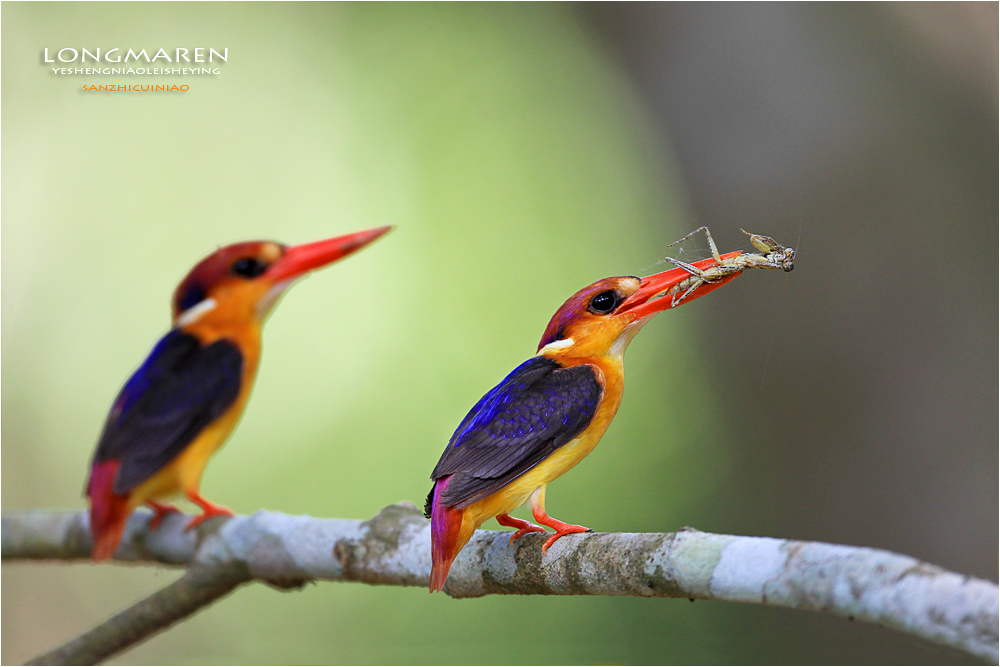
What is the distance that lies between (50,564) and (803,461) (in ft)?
6.49

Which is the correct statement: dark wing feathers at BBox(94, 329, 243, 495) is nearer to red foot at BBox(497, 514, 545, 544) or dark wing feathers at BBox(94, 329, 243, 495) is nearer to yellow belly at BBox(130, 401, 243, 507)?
yellow belly at BBox(130, 401, 243, 507)

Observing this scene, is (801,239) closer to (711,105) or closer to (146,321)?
(711,105)

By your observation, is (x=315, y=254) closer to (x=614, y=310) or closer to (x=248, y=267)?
(x=248, y=267)

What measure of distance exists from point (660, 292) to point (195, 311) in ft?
3.44

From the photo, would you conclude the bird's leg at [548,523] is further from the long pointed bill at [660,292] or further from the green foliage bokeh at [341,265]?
the green foliage bokeh at [341,265]

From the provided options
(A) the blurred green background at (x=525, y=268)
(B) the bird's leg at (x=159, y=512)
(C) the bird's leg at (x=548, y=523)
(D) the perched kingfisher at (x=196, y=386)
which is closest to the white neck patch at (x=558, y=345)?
(C) the bird's leg at (x=548, y=523)

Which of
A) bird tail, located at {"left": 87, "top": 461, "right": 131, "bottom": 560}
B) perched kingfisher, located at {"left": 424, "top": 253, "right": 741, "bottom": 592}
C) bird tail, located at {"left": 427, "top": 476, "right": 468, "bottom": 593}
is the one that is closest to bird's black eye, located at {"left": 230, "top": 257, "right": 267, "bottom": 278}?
bird tail, located at {"left": 87, "top": 461, "right": 131, "bottom": 560}

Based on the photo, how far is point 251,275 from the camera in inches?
70.3

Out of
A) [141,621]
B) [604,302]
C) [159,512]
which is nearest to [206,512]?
[159,512]

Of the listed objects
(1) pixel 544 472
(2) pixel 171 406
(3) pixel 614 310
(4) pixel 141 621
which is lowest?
(4) pixel 141 621

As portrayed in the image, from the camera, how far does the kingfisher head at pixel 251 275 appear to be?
1.76m

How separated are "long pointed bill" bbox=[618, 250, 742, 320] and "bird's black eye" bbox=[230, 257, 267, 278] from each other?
0.83 meters

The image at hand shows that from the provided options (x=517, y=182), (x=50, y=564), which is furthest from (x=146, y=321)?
(x=517, y=182)

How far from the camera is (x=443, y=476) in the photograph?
1.38 meters
